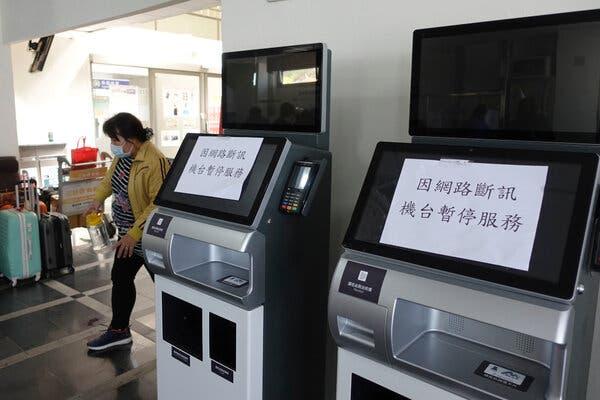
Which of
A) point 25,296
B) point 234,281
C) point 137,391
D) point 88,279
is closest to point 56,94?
point 88,279

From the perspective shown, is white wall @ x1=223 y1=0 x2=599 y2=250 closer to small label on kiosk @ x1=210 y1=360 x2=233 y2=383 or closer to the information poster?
small label on kiosk @ x1=210 y1=360 x2=233 y2=383

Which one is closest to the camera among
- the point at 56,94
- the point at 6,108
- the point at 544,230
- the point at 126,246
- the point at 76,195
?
the point at 544,230

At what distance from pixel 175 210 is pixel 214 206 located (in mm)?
212

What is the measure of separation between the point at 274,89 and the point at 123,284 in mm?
1620

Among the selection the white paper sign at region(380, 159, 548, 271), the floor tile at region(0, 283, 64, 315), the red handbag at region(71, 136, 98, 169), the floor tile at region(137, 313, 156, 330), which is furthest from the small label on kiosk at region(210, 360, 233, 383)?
the red handbag at region(71, 136, 98, 169)

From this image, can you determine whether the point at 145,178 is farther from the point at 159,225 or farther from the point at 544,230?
the point at 544,230

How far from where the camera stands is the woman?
8.62 feet

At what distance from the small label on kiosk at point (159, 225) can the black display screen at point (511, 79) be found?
0.95 meters

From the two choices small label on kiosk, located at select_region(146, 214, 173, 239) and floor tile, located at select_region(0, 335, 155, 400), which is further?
floor tile, located at select_region(0, 335, 155, 400)

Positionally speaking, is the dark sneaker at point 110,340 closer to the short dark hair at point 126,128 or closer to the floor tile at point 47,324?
the floor tile at point 47,324

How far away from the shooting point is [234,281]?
177 centimetres

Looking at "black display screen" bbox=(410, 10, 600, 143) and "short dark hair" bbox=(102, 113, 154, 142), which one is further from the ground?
"black display screen" bbox=(410, 10, 600, 143)

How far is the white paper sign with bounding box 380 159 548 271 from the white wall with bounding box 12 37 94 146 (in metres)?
5.87

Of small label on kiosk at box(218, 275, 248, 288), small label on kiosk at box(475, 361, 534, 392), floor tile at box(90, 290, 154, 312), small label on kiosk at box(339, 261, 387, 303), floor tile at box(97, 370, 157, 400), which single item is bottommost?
floor tile at box(97, 370, 157, 400)
